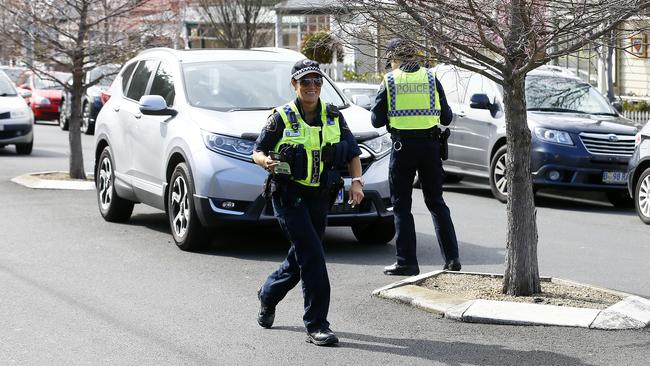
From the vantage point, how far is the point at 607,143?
1591cm

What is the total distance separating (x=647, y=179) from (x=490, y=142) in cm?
299

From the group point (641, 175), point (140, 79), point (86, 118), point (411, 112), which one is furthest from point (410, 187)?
point (86, 118)

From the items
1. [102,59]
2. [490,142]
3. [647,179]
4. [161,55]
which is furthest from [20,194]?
[647,179]

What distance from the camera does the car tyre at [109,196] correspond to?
13578 millimetres

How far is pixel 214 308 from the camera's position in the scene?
8.96m

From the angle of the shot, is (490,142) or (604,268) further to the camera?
(490,142)

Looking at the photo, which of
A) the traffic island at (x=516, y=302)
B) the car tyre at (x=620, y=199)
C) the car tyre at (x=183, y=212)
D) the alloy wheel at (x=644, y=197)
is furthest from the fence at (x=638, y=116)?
the traffic island at (x=516, y=302)

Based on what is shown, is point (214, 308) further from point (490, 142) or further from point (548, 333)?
point (490, 142)

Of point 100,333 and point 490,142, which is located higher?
point 490,142

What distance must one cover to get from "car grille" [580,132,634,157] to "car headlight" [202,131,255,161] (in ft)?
19.8

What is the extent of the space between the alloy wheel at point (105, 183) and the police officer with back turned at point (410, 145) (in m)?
4.36

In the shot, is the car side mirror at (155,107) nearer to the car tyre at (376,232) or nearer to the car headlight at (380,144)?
the car headlight at (380,144)

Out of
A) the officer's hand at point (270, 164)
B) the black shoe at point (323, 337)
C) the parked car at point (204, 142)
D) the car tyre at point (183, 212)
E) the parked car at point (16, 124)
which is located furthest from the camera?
the parked car at point (16, 124)

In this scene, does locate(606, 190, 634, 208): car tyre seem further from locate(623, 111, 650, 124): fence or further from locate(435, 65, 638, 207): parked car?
locate(623, 111, 650, 124): fence
